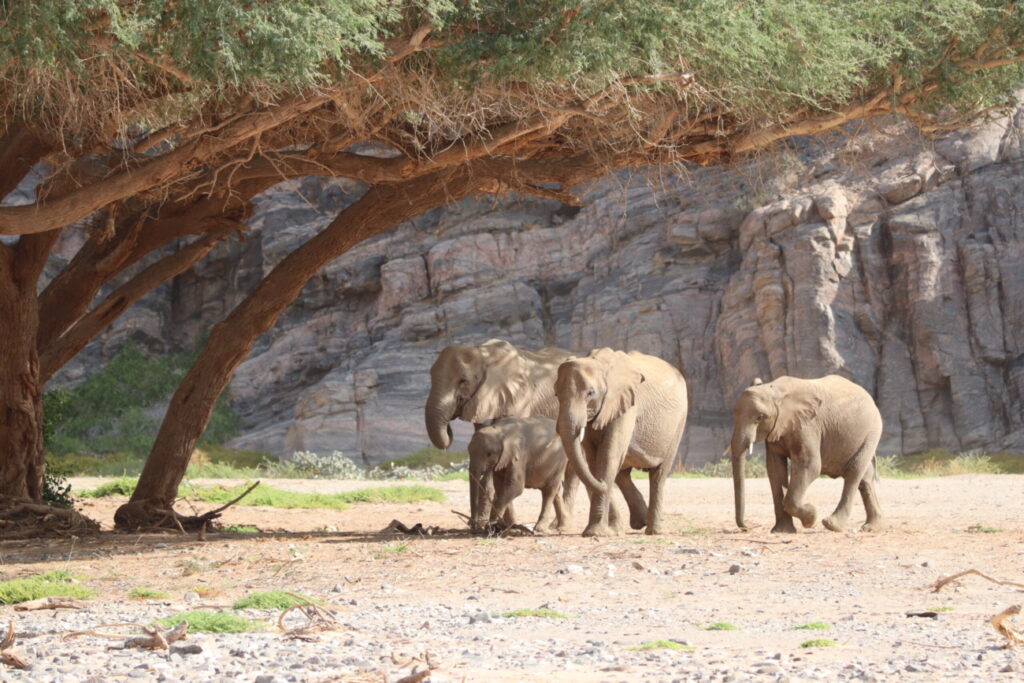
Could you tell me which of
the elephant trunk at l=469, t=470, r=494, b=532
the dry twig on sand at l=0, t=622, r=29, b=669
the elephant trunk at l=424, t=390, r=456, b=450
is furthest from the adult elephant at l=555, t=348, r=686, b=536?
the dry twig on sand at l=0, t=622, r=29, b=669

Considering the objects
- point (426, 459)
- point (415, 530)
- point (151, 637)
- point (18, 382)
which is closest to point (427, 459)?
point (426, 459)

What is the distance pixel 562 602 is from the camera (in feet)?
27.2

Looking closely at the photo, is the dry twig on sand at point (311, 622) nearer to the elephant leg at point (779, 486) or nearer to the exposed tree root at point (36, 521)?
the exposed tree root at point (36, 521)

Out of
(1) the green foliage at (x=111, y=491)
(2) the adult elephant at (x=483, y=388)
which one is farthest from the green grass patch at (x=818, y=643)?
(1) the green foliage at (x=111, y=491)

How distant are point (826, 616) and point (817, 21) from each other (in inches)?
257

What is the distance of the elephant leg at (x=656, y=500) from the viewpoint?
1343 cm

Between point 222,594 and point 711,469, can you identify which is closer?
point 222,594

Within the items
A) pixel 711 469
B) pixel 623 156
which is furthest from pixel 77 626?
pixel 711 469

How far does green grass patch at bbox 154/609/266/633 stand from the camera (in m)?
6.93

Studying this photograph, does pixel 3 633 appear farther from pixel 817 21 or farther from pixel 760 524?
pixel 760 524

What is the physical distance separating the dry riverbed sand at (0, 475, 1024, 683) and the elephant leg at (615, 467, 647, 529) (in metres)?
0.32

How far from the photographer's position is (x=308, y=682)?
5297mm

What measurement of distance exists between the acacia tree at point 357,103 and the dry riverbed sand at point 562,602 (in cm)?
301

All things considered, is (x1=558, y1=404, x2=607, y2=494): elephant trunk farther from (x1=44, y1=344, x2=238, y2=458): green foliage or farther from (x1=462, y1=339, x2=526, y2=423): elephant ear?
(x1=44, y1=344, x2=238, y2=458): green foliage
